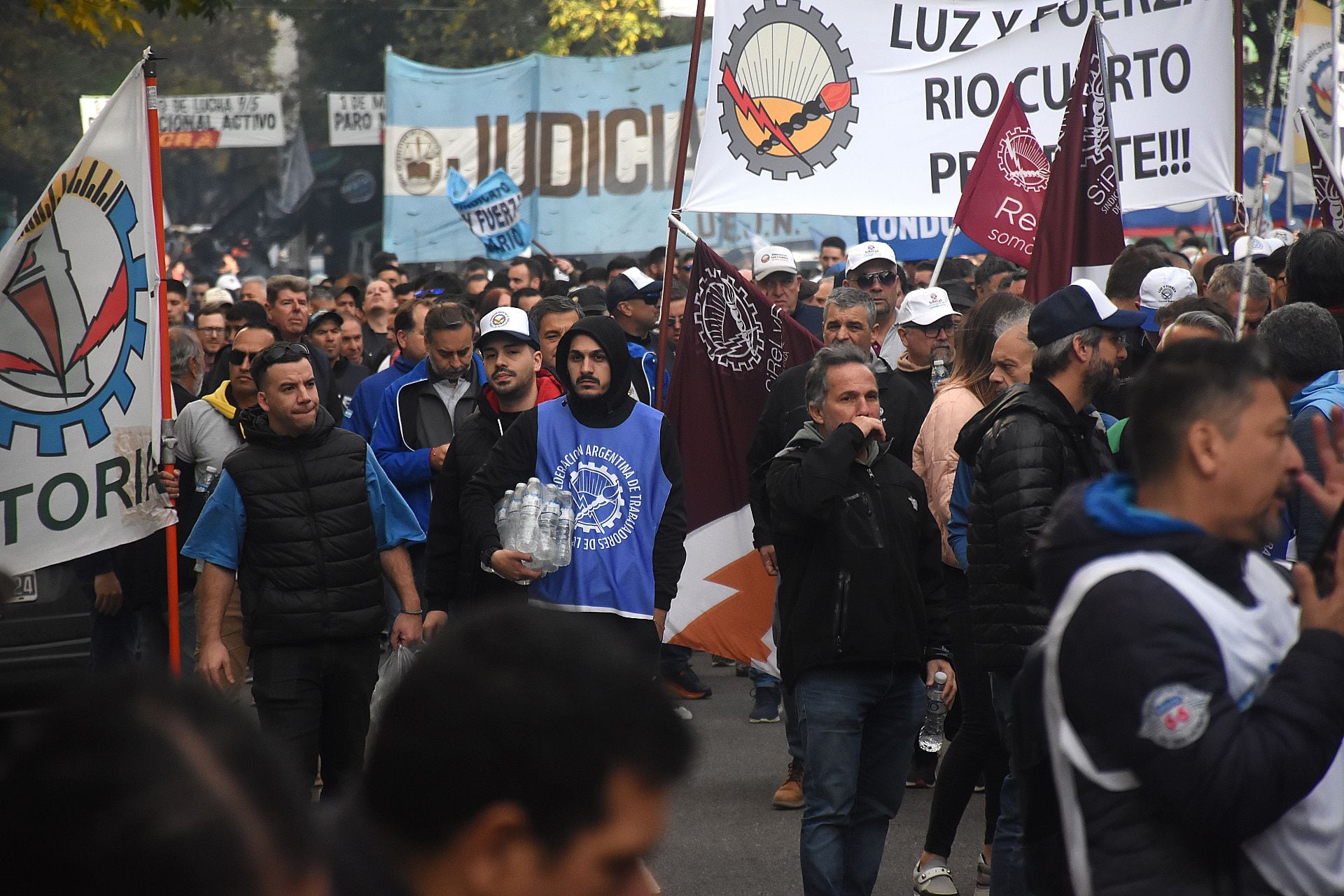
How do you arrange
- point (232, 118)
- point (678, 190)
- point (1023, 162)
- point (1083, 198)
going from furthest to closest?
point (232, 118) < point (1023, 162) < point (678, 190) < point (1083, 198)

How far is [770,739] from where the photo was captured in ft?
25.9

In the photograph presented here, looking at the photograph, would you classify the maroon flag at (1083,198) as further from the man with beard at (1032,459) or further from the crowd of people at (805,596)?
the man with beard at (1032,459)

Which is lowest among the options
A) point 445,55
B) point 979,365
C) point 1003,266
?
point 979,365

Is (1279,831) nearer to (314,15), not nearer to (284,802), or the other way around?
(284,802)

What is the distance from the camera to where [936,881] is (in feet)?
17.6

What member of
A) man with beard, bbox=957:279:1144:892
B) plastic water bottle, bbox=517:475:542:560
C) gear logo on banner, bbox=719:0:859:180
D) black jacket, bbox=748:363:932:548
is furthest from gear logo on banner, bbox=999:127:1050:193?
plastic water bottle, bbox=517:475:542:560

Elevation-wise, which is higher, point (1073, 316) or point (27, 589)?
point (1073, 316)

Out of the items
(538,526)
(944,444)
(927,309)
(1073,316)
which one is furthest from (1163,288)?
(538,526)

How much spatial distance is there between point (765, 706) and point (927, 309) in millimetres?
2433

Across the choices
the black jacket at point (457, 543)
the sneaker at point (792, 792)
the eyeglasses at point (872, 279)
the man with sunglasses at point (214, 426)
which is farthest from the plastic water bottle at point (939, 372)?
the man with sunglasses at point (214, 426)

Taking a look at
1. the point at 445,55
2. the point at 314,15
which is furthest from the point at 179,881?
the point at 314,15

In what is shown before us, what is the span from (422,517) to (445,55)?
35.4 meters

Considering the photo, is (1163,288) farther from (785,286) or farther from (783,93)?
(785,286)

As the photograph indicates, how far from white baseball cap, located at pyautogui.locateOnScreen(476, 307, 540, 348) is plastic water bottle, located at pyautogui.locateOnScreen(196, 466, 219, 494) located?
1.42m
